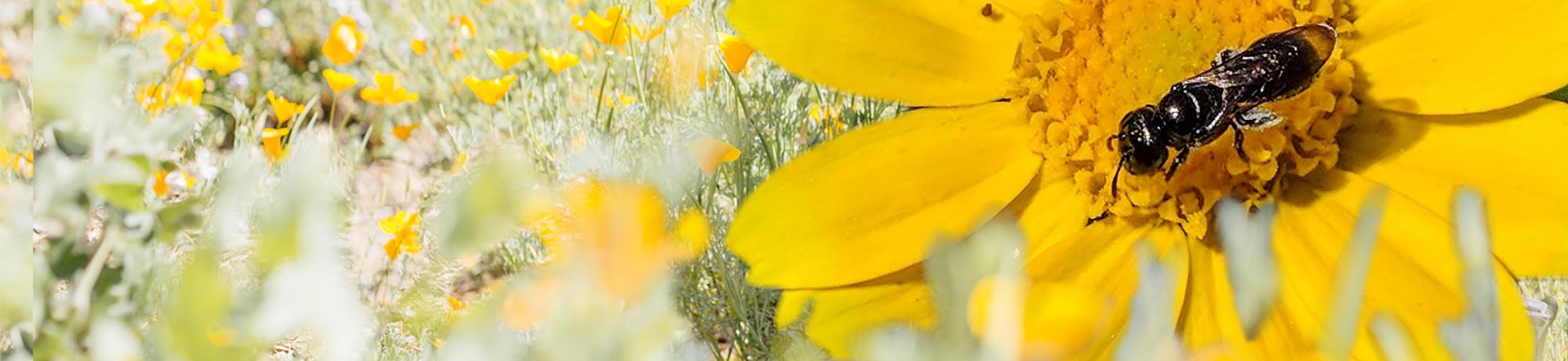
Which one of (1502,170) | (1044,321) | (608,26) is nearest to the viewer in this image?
(1044,321)

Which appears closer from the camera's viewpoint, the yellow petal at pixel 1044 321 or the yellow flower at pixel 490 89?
the yellow petal at pixel 1044 321

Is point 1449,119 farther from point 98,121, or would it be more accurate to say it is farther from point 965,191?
point 98,121

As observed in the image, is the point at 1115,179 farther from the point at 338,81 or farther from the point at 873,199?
the point at 338,81

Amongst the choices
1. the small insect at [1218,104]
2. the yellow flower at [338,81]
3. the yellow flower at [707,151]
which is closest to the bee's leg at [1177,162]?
the small insect at [1218,104]

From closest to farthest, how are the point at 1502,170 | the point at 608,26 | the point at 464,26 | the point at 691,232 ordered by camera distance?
the point at 1502,170 < the point at 691,232 < the point at 608,26 < the point at 464,26

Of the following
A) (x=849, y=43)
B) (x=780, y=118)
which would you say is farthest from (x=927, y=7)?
(x=780, y=118)

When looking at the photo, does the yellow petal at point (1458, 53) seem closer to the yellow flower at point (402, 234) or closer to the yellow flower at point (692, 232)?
the yellow flower at point (692, 232)

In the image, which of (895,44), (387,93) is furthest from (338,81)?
(895,44)
